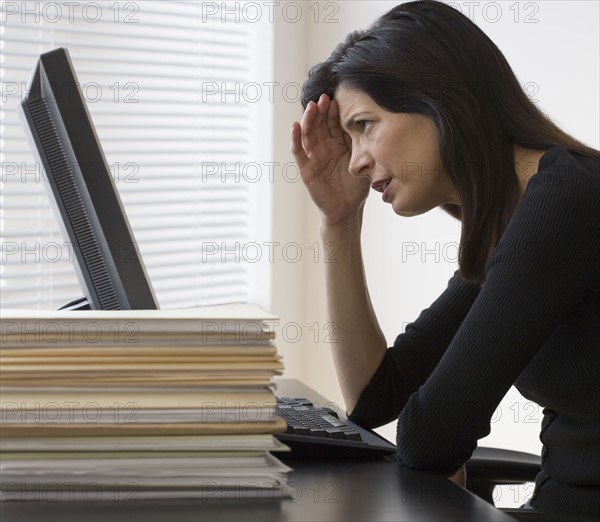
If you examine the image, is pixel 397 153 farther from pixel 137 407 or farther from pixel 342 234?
pixel 137 407

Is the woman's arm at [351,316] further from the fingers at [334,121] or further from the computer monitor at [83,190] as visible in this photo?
the computer monitor at [83,190]

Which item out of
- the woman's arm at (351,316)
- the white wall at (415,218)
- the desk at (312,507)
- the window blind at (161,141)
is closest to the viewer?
the desk at (312,507)

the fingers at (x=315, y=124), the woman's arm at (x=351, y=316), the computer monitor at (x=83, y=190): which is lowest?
the woman's arm at (x=351, y=316)

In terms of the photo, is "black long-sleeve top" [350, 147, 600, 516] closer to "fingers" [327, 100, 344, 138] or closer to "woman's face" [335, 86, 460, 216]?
"woman's face" [335, 86, 460, 216]

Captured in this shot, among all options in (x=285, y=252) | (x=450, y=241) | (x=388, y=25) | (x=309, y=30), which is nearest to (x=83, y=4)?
(x=309, y=30)

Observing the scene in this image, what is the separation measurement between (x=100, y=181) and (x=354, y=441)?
17.5 inches

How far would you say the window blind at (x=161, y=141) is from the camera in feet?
8.13

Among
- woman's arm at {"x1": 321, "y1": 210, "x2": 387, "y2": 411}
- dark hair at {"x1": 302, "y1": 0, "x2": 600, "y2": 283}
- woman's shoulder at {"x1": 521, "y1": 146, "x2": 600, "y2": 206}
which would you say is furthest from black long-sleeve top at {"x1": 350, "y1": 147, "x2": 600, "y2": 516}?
woman's arm at {"x1": 321, "y1": 210, "x2": 387, "y2": 411}

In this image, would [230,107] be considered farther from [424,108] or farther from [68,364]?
[68,364]

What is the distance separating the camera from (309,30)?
3.02 metres

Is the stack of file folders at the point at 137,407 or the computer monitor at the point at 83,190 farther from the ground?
the computer monitor at the point at 83,190

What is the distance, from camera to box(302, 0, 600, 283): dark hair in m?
1.27

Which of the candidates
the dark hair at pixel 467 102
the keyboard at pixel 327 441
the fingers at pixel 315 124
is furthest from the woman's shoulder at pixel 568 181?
the fingers at pixel 315 124

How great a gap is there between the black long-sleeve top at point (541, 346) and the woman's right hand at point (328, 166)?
45cm
